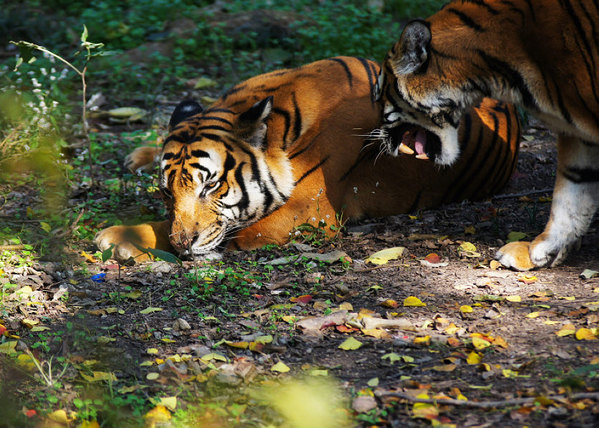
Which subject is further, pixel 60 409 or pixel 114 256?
pixel 114 256

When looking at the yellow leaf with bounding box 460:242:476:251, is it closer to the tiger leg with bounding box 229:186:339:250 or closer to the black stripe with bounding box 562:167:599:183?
the black stripe with bounding box 562:167:599:183

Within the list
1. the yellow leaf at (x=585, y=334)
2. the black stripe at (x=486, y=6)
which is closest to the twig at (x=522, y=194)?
the black stripe at (x=486, y=6)

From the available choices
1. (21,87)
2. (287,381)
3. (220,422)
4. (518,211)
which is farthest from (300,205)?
(21,87)

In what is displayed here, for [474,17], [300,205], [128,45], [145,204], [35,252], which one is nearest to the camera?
[474,17]

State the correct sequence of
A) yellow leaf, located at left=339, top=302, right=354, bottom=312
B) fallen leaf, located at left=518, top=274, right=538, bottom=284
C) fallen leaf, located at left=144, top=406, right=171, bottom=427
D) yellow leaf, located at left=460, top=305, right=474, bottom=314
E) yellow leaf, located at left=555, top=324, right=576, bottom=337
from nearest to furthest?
1. fallen leaf, located at left=144, top=406, right=171, bottom=427
2. yellow leaf, located at left=555, top=324, right=576, bottom=337
3. yellow leaf, located at left=460, top=305, right=474, bottom=314
4. yellow leaf, located at left=339, top=302, right=354, bottom=312
5. fallen leaf, located at left=518, top=274, right=538, bottom=284

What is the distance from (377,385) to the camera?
253 cm

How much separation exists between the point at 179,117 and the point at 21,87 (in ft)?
6.29

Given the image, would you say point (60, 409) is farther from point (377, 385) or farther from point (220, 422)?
point (377, 385)

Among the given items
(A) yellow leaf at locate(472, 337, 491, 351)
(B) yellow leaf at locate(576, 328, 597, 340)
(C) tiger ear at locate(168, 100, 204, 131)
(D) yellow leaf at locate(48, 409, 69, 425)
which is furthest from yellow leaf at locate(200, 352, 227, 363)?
(C) tiger ear at locate(168, 100, 204, 131)

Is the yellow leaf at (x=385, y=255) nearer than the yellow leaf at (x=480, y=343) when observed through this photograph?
No

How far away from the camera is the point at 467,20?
11.1 feet

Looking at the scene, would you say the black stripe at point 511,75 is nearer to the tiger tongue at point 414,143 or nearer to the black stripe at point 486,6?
the black stripe at point 486,6

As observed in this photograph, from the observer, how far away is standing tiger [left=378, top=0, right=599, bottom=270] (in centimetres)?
312

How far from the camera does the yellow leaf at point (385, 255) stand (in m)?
3.76
